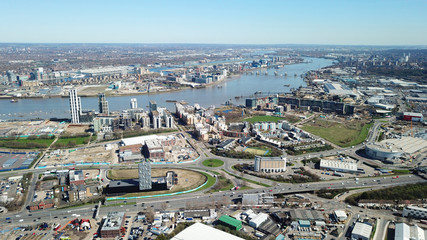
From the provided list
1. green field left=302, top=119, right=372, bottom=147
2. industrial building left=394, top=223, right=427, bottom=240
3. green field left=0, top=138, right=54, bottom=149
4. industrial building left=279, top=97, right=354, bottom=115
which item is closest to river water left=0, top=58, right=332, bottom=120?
industrial building left=279, top=97, right=354, bottom=115

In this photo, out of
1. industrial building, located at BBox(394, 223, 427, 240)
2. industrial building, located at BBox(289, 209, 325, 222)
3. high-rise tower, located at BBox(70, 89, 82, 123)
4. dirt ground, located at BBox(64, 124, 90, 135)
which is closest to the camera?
industrial building, located at BBox(394, 223, 427, 240)

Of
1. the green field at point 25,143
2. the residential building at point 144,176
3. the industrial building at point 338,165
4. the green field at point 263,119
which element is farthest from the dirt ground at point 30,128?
the industrial building at point 338,165

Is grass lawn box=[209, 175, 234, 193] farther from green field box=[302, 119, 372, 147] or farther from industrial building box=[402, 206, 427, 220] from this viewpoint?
green field box=[302, 119, 372, 147]

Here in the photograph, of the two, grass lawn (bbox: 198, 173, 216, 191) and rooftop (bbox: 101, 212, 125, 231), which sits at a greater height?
rooftop (bbox: 101, 212, 125, 231)

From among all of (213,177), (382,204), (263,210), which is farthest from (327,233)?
(213,177)

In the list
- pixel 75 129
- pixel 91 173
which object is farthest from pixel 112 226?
pixel 75 129

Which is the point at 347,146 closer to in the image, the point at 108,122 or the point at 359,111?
the point at 359,111

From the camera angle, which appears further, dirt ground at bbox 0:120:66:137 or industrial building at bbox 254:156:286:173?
dirt ground at bbox 0:120:66:137
